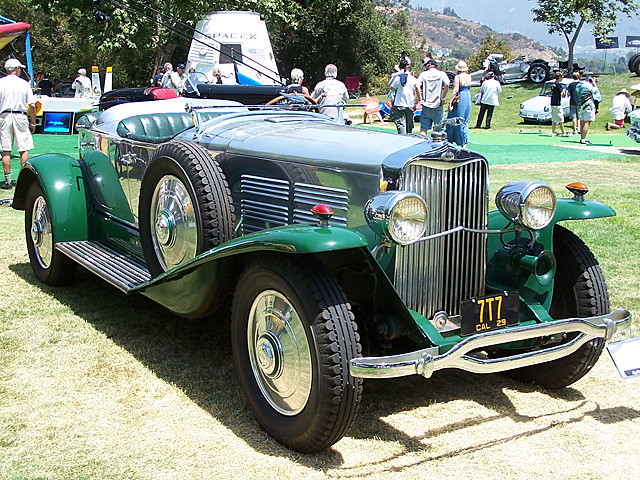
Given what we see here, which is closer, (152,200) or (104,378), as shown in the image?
(104,378)

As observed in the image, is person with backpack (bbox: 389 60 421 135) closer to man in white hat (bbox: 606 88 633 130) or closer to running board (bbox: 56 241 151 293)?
man in white hat (bbox: 606 88 633 130)

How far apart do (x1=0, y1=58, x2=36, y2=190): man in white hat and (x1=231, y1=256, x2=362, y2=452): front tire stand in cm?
689

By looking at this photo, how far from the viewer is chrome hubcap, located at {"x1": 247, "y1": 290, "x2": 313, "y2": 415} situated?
9.49 feet

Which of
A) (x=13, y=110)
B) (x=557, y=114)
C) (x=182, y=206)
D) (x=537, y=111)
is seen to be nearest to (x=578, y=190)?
(x=182, y=206)

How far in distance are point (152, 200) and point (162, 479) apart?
1824 millimetres

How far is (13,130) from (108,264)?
543 centimetres

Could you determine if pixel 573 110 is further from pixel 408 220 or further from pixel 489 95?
pixel 408 220

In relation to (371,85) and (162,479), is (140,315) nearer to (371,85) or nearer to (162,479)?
(162,479)

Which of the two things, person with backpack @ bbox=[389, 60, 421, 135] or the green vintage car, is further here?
person with backpack @ bbox=[389, 60, 421, 135]

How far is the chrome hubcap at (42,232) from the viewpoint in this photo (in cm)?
525

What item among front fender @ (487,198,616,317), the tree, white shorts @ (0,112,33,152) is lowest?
front fender @ (487,198,616,317)

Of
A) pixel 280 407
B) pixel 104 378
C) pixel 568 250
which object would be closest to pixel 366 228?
pixel 280 407

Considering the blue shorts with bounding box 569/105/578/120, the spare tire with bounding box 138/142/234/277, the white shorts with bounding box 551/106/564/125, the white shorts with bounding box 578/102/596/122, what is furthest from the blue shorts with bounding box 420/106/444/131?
the spare tire with bounding box 138/142/234/277

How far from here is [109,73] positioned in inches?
851
